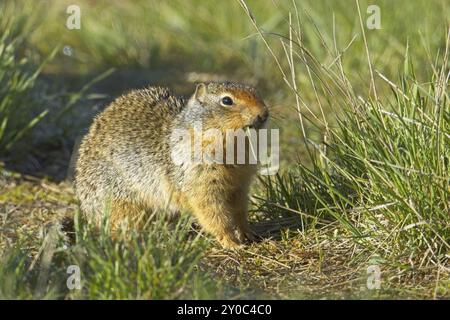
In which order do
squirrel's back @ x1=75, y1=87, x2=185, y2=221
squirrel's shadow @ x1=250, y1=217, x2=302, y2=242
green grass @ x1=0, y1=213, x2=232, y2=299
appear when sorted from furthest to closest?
squirrel's back @ x1=75, y1=87, x2=185, y2=221 < squirrel's shadow @ x1=250, y1=217, x2=302, y2=242 < green grass @ x1=0, y1=213, x2=232, y2=299

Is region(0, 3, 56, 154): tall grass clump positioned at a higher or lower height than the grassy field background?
higher

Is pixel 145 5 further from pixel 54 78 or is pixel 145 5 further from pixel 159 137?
pixel 159 137

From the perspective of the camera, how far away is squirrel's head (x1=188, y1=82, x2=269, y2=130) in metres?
4.64

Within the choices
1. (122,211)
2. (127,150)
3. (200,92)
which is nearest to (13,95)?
(127,150)

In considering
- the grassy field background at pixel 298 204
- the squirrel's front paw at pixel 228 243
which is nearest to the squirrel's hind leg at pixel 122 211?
the grassy field background at pixel 298 204

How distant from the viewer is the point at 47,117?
6980 mm

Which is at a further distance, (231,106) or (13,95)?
(13,95)

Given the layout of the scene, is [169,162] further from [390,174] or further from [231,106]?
[390,174]

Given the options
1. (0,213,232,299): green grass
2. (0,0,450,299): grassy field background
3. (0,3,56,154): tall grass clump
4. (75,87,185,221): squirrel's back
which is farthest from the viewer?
(0,3,56,154): tall grass clump

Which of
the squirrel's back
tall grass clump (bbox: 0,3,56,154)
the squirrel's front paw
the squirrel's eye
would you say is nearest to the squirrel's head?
the squirrel's eye

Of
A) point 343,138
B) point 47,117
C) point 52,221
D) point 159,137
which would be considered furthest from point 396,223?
point 47,117

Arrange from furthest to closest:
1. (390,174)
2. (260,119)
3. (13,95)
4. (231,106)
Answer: (13,95) < (231,106) < (260,119) < (390,174)

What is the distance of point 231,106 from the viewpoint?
474cm

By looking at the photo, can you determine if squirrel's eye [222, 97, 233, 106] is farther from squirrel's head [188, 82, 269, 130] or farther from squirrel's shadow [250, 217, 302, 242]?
squirrel's shadow [250, 217, 302, 242]
